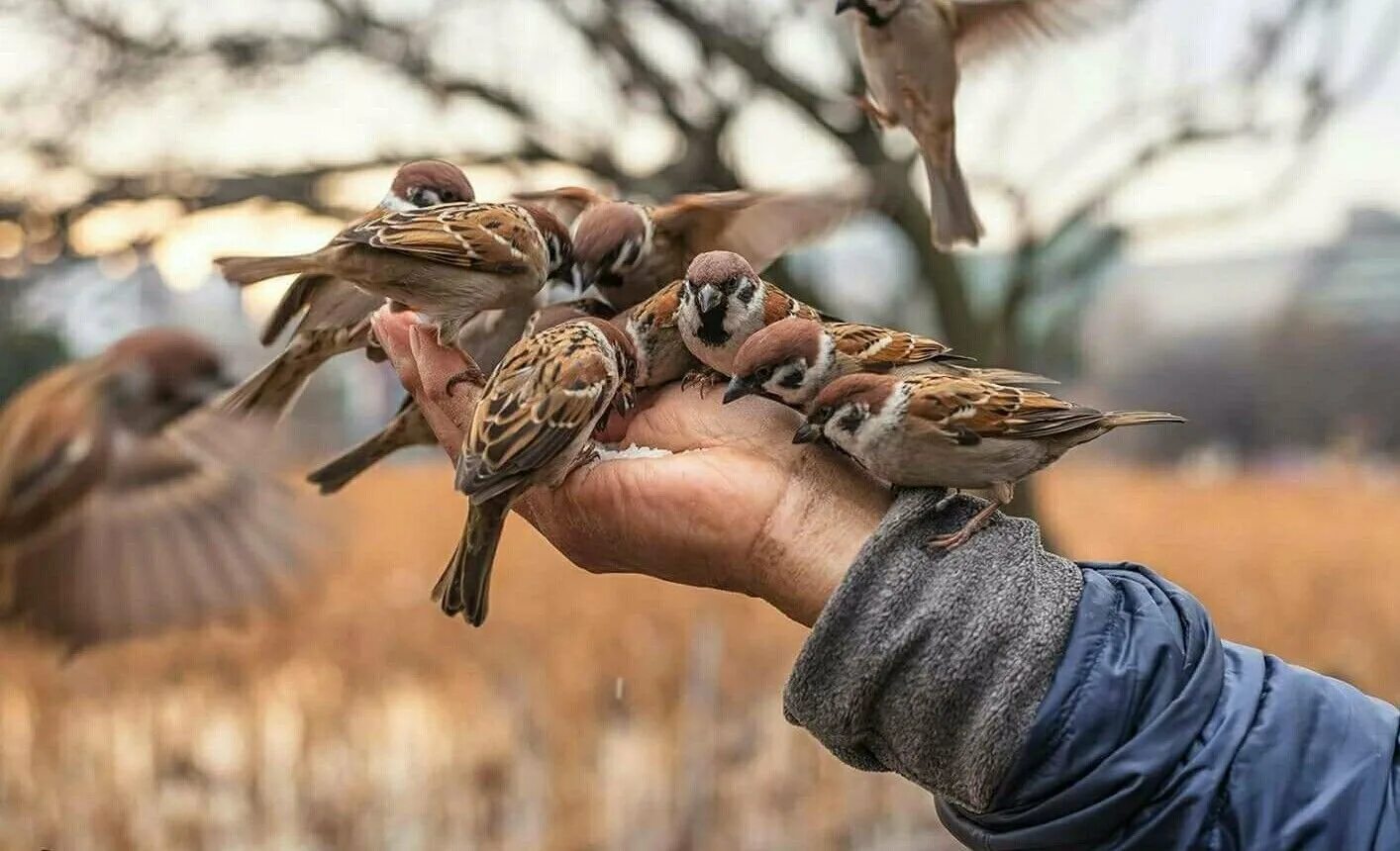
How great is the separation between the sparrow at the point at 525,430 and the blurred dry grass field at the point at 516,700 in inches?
68.2

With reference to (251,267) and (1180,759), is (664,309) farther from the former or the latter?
(1180,759)

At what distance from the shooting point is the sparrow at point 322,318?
61.8 inches

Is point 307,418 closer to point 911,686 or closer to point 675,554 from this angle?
point 675,554

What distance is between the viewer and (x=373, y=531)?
12.6 ft

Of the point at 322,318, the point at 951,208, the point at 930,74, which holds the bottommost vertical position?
the point at 322,318

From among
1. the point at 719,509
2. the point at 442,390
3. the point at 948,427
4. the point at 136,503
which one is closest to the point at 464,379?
the point at 442,390

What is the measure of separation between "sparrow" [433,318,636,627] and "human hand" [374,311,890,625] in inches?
2.4

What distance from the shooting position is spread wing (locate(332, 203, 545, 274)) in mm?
1457

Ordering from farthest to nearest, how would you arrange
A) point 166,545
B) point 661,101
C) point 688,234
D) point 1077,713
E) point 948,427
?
point 661,101
point 166,545
point 688,234
point 948,427
point 1077,713

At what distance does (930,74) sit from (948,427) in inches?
18.6

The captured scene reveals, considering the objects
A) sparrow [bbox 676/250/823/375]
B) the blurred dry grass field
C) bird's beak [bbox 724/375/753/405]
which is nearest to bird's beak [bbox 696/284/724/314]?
sparrow [bbox 676/250/823/375]

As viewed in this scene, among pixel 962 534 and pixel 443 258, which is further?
pixel 443 258

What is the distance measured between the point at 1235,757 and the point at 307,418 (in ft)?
4.94

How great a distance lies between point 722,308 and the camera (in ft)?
4.58
